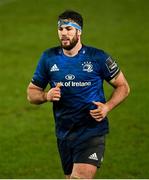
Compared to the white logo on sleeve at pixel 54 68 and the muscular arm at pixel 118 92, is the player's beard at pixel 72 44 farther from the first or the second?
the muscular arm at pixel 118 92

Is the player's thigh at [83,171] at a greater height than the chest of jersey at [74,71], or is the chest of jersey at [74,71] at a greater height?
the chest of jersey at [74,71]

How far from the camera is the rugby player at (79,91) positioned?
938 cm

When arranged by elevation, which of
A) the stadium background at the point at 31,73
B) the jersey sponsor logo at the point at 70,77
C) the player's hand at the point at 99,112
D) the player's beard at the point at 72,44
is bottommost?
the stadium background at the point at 31,73

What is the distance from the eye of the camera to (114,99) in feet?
31.0

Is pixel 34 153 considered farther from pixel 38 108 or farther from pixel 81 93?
pixel 81 93

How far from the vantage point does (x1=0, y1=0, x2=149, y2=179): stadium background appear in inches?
533

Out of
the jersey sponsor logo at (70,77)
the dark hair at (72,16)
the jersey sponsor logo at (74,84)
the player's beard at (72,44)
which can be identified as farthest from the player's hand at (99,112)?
the dark hair at (72,16)

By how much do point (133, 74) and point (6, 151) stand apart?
746cm

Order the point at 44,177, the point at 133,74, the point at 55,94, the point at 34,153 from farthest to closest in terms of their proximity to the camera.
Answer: the point at 133,74, the point at 34,153, the point at 44,177, the point at 55,94

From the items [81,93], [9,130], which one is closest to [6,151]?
[9,130]

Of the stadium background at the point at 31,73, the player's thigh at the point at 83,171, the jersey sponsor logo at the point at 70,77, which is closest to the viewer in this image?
the player's thigh at the point at 83,171

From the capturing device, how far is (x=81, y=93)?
30.9ft

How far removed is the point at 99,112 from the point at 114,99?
36 centimetres

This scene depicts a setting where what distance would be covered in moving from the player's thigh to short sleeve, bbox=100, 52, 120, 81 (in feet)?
3.70
